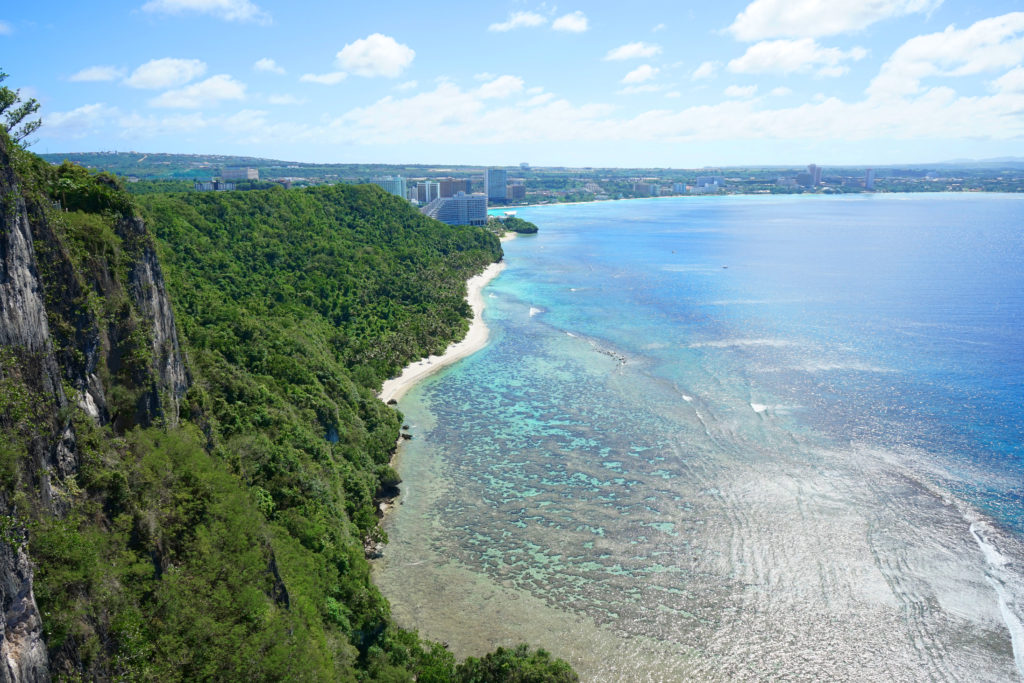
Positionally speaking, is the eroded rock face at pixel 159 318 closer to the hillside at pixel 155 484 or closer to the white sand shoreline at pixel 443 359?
the hillside at pixel 155 484

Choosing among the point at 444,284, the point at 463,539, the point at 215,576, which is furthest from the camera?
the point at 444,284

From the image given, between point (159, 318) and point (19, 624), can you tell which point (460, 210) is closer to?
point (159, 318)

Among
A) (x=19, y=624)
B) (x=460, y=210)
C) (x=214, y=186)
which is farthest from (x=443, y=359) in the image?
(x=460, y=210)

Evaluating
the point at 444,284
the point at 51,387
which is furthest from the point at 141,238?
the point at 444,284

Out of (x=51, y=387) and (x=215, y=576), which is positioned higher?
(x=51, y=387)

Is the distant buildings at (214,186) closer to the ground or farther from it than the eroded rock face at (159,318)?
farther from it

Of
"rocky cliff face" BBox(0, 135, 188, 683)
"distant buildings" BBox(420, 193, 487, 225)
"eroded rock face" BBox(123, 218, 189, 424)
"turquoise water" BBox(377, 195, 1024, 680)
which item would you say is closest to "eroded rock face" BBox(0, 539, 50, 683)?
"rocky cliff face" BBox(0, 135, 188, 683)

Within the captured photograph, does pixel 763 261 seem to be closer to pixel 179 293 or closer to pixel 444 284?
pixel 444 284

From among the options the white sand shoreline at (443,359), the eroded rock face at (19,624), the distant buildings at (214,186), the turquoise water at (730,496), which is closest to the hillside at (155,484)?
the eroded rock face at (19,624)
